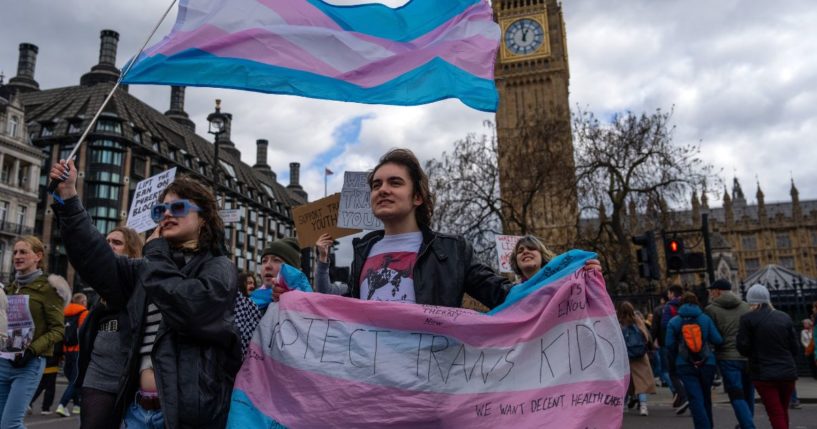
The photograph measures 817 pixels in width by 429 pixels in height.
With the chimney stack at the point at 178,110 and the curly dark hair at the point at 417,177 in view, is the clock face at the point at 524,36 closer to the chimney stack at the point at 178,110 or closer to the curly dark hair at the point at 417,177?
the chimney stack at the point at 178,110

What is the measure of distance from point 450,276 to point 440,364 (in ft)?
1.43

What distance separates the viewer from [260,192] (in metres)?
79.2

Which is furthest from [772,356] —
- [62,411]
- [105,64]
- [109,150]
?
[105,64]

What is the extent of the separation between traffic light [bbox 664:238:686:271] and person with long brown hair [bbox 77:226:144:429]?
12353 millimetres

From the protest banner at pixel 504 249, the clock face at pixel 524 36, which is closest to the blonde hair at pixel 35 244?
the protest banner at pixel 504 249

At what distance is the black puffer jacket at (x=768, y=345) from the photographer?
627 cm

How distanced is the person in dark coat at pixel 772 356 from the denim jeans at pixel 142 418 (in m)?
6.28

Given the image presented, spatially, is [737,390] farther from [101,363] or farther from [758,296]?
[101,363]

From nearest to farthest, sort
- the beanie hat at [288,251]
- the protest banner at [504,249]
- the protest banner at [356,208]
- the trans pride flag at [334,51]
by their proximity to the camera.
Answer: the trans pride flag at [334,51] < the beanie hat at [288,251] < the protest banner at [356,208] < the protest banner at [504,249]

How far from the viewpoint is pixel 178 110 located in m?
79.2

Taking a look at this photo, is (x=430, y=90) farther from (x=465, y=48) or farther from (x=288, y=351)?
(x=288, y=351)

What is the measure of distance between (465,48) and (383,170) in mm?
1955

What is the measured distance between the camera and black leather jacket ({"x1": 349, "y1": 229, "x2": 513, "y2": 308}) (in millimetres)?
2898

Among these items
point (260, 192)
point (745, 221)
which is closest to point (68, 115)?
point (260, 192)
